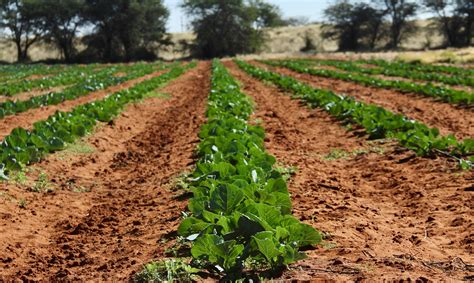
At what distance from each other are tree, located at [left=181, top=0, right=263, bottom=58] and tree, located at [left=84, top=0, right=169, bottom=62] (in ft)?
17.0

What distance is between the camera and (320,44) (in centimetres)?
7512

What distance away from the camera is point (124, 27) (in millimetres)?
64062

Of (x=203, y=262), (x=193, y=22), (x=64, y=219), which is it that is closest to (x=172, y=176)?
(x=64, y=219)

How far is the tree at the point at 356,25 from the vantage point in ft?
222

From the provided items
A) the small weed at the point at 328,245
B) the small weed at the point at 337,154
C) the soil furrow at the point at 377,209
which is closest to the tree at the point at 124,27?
the soil furrow at the point at 377,209

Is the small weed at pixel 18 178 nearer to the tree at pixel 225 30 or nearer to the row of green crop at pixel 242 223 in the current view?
the row of green crop at pixel 242 223

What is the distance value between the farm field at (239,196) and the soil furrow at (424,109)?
104 millimetres

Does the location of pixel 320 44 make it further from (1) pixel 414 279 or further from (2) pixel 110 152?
(1) pixel 414 279

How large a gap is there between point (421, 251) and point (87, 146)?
694 centimetres

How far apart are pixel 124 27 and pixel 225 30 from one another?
40.2 feet

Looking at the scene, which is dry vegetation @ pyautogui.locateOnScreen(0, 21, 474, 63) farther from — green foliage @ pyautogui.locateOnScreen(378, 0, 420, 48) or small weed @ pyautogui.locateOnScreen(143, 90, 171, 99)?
small weed @ pyautogui.locateOnScreen(143, 90, 171, 99)

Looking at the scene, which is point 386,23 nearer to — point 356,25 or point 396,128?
point 356,25

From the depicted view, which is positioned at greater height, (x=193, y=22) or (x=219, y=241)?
(x=193, y=22)

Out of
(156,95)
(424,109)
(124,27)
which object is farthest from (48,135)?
(124,27)
